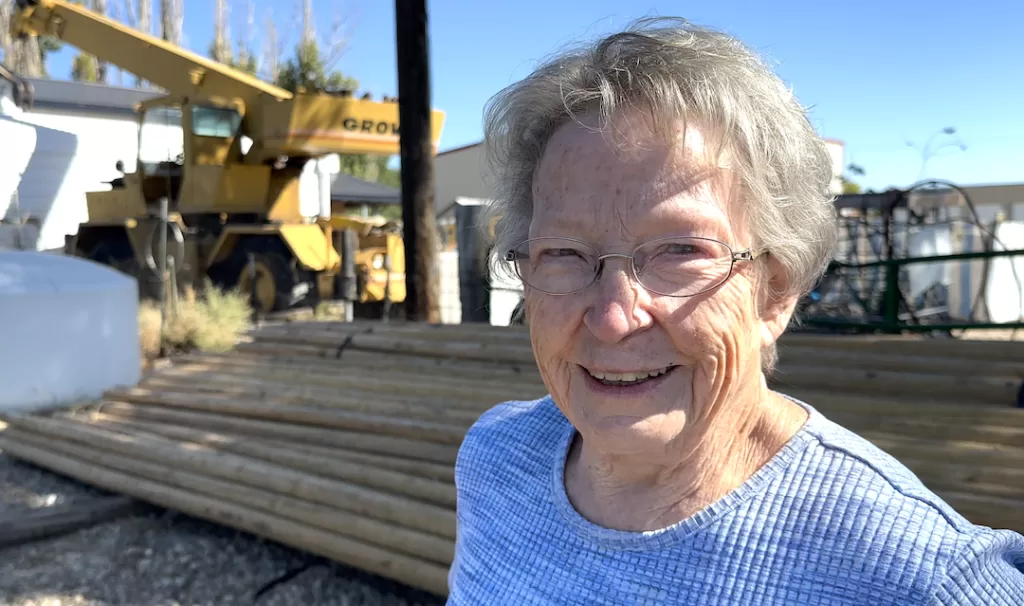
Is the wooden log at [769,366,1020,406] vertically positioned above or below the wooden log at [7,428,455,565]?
above

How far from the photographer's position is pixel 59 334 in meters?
5.32

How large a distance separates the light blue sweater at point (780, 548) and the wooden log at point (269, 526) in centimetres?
159

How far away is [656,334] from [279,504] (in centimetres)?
270

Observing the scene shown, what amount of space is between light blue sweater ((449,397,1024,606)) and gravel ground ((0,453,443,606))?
196cm

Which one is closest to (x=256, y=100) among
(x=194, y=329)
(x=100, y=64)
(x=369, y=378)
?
(x=194, y=329)

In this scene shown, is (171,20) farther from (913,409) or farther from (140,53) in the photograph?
(913,409)

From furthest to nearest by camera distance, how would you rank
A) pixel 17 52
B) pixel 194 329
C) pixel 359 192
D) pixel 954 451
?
1. pixel 17 52
2. pixel 359 192
3. pixel 194 329
4. pixel 954 451

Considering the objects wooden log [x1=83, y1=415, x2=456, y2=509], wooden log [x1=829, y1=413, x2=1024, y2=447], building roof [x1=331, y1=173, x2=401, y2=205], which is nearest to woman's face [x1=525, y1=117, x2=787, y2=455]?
wooden log [x1=829, y1=413, x2=1024, y2=447]

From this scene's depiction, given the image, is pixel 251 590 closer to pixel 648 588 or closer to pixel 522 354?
pixel 522 354

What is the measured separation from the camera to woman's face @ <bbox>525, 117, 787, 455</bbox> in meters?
1.14

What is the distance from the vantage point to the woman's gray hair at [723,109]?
114 centimetres

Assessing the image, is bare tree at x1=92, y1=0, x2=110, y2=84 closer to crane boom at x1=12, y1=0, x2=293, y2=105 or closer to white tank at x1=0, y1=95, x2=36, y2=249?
crane boom at x1=12, y1=0, x2=293, y2=105

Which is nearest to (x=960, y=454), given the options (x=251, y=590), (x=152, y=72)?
(x=251, y=590)

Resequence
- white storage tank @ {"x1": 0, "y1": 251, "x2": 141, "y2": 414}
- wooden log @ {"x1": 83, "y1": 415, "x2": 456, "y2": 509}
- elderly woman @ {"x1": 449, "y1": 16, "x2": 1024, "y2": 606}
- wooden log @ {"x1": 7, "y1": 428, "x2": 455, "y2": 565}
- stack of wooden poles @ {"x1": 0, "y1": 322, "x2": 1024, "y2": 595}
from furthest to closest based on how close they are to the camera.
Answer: white storage tank @ {"x1": 0, "y1": 251, "x2": 141, "y2": 414} < wooden log @ {"x1": 83, "y1": 415, "x2": 456, "y2": 509} < wooden log @ {"x1": 7, "y1": 428, "x2": 455, "y2": 565} < stack of wooden poles @ {"x1": 0, "y1": 322, "x2": 1024, "y2": 595} < elderly woman @ {"x1": 449, "y1": 16, "x2": 1024, "y2": 606}
